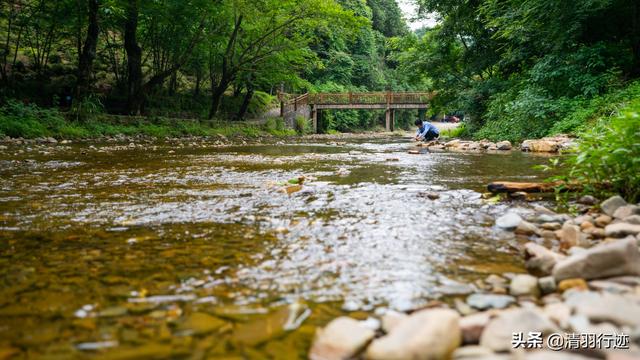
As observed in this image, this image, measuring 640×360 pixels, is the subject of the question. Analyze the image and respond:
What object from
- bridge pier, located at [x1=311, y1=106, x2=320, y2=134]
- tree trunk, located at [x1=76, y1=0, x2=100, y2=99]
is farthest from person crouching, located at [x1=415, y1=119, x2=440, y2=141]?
bridge pier, located at [x1=311, y1=106, x2=320, y2=134]

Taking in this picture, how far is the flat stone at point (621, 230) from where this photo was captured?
2.29 meters

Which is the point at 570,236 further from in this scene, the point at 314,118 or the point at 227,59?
the point at 314,118

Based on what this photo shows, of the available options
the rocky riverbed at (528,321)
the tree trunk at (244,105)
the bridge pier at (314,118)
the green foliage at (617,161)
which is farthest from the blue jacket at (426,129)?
the bridge pier at (314,118)

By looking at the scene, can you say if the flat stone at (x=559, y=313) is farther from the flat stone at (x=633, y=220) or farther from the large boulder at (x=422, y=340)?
the flat stone at (x=633, y=220)

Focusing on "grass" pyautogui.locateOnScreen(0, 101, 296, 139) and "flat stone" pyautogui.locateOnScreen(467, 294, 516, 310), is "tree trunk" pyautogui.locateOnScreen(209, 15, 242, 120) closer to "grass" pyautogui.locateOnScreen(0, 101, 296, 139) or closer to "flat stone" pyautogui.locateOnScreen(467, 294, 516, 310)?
"grass" pyautogui.locateOnScreen(0, 101, 296, 139)

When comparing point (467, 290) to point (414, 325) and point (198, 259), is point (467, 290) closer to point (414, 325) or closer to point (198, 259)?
point (414, 325)

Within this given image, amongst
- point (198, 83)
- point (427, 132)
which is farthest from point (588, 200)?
point (198, 83)

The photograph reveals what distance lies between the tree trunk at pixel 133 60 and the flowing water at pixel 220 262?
11.6 meters

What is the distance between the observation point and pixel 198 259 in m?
2.15

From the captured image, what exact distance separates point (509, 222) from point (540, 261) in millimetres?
814

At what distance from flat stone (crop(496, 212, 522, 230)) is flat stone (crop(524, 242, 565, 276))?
2.07 ft

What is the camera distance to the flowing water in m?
1.39

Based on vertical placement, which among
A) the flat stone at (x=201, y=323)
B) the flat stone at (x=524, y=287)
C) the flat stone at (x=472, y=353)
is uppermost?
the flat stone at (x=524, y=287)

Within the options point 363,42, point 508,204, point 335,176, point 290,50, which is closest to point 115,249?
point 508,204
